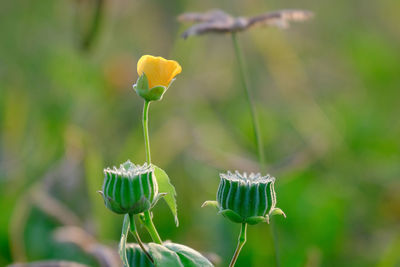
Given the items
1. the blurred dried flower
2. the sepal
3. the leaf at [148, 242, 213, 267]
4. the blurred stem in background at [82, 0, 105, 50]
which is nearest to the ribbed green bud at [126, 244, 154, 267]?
the leaf at [148, 242, 213, 267]

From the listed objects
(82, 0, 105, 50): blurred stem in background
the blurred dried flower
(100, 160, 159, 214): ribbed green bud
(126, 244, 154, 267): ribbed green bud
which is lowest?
(126, 244, 154, 267): ribbed green bud

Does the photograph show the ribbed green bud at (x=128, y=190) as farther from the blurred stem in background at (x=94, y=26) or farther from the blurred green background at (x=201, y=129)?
the blurred stem in background at (x=94, y=26)

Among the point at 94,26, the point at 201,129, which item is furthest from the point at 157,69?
the point at 201,129

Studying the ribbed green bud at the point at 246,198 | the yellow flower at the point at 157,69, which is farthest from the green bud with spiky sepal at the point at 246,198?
the yellow flower at the point at 157,69

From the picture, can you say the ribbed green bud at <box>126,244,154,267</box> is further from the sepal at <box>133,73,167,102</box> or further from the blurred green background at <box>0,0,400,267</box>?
the blurred green background at <box>0,0,400,267</box>

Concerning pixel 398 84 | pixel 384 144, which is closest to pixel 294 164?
pixel 384 144

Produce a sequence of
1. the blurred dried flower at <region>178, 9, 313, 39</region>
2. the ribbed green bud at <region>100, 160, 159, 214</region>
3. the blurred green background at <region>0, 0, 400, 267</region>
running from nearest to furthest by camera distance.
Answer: the ribbed green bud at <region>100, 160, 159, 214</region> → the blurred dried flower at <region>178, 9, 313, 39</region> → the blurred green background at <region>0, 0, 400, 267</region>

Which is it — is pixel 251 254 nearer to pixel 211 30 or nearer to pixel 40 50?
pixel 211 30
